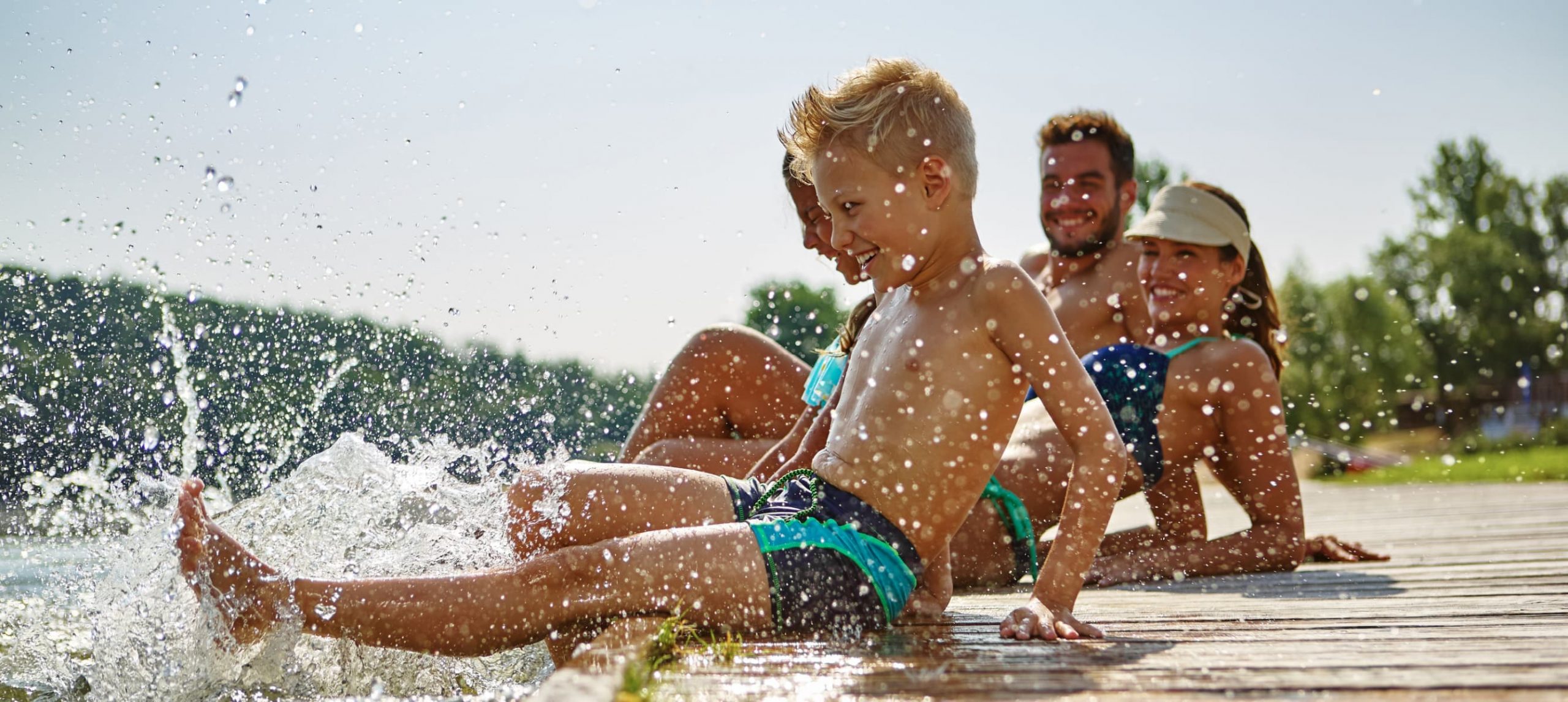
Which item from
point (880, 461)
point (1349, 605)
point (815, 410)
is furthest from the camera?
point (815, 410)

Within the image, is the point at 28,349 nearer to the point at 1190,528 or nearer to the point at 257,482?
the point at 257,482

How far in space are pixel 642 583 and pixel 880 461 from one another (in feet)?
1.90

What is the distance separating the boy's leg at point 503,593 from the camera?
2273mm

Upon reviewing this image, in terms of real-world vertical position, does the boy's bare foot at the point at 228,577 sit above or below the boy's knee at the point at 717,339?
below

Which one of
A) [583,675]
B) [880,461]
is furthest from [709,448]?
[583,675]

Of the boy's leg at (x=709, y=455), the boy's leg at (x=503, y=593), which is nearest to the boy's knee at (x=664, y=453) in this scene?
the boy's leg at (x=709, y=455)

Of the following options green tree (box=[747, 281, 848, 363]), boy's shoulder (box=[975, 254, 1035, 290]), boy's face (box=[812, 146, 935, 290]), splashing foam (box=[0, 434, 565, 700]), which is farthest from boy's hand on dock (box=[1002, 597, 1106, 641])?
green tree (box=[747, 281, 848, 363])

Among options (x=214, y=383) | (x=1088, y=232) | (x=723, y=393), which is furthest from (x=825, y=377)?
(x=214, y=383)

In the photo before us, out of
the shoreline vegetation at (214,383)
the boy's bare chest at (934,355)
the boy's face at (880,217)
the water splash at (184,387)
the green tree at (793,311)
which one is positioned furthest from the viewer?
the green tree at (793,311)

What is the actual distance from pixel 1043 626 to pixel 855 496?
498 mm

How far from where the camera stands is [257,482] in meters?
4.06

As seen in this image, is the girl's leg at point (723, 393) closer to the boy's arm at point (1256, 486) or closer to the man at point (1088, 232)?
the man at point (1088, 232)

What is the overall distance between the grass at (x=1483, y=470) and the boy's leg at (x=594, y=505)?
1157 centimetres

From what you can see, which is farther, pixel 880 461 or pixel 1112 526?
pixel 1112 526
